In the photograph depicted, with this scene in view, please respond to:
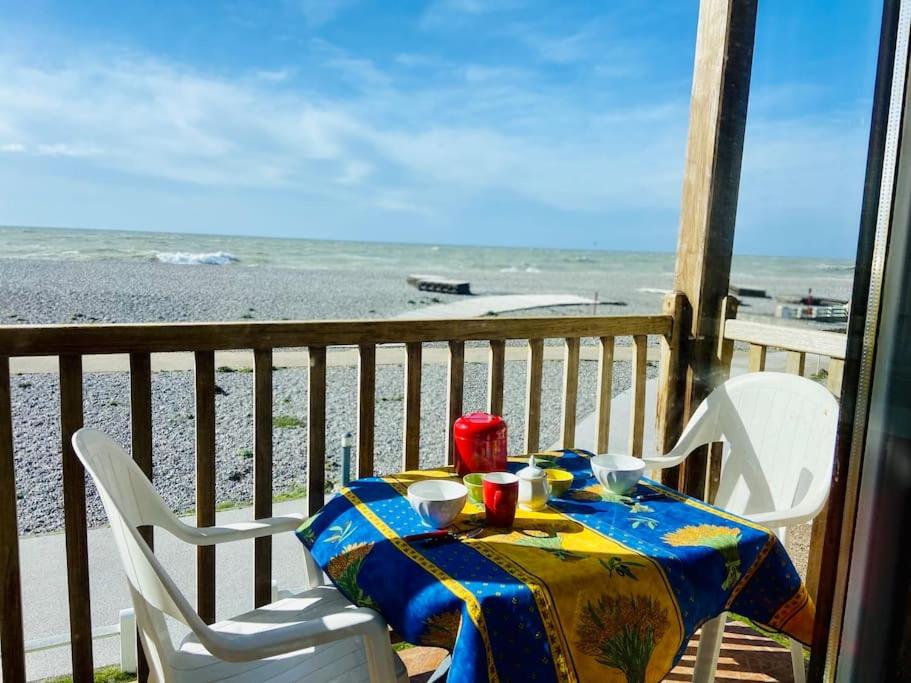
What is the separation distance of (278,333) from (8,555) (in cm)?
83

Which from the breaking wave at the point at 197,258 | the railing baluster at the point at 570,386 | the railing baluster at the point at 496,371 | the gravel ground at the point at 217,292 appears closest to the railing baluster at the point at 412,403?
the railing baluster at the point at 496,371

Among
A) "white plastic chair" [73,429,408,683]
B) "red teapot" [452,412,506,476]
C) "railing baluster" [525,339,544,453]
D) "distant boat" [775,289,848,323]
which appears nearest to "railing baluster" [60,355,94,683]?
"white plastic chair" [73,429,408,683]

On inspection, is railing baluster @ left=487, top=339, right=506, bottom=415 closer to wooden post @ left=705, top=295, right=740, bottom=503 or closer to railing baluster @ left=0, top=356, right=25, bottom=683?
wooden post @ left=705, top=295, right=740, bottom=503

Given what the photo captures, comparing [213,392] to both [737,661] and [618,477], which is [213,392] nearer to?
[618,477]

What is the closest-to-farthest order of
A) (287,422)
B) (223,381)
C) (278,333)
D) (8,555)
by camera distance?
1. (8,555)
2. (278,333)
3. (287,422)
4. (223,381)

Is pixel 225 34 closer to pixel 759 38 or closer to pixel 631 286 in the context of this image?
pixel 631 286

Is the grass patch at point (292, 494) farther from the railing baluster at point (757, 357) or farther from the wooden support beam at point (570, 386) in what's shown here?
the railing baluster at point (757, 357)

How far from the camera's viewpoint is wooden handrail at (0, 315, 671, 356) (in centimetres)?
156

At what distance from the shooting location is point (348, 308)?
16.8m

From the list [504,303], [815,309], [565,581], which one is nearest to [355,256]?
[504,303]

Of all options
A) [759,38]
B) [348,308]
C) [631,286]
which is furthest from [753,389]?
[631,286]

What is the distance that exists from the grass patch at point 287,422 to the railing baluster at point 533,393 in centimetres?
302

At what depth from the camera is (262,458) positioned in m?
1.87

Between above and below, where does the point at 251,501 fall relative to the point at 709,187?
below
